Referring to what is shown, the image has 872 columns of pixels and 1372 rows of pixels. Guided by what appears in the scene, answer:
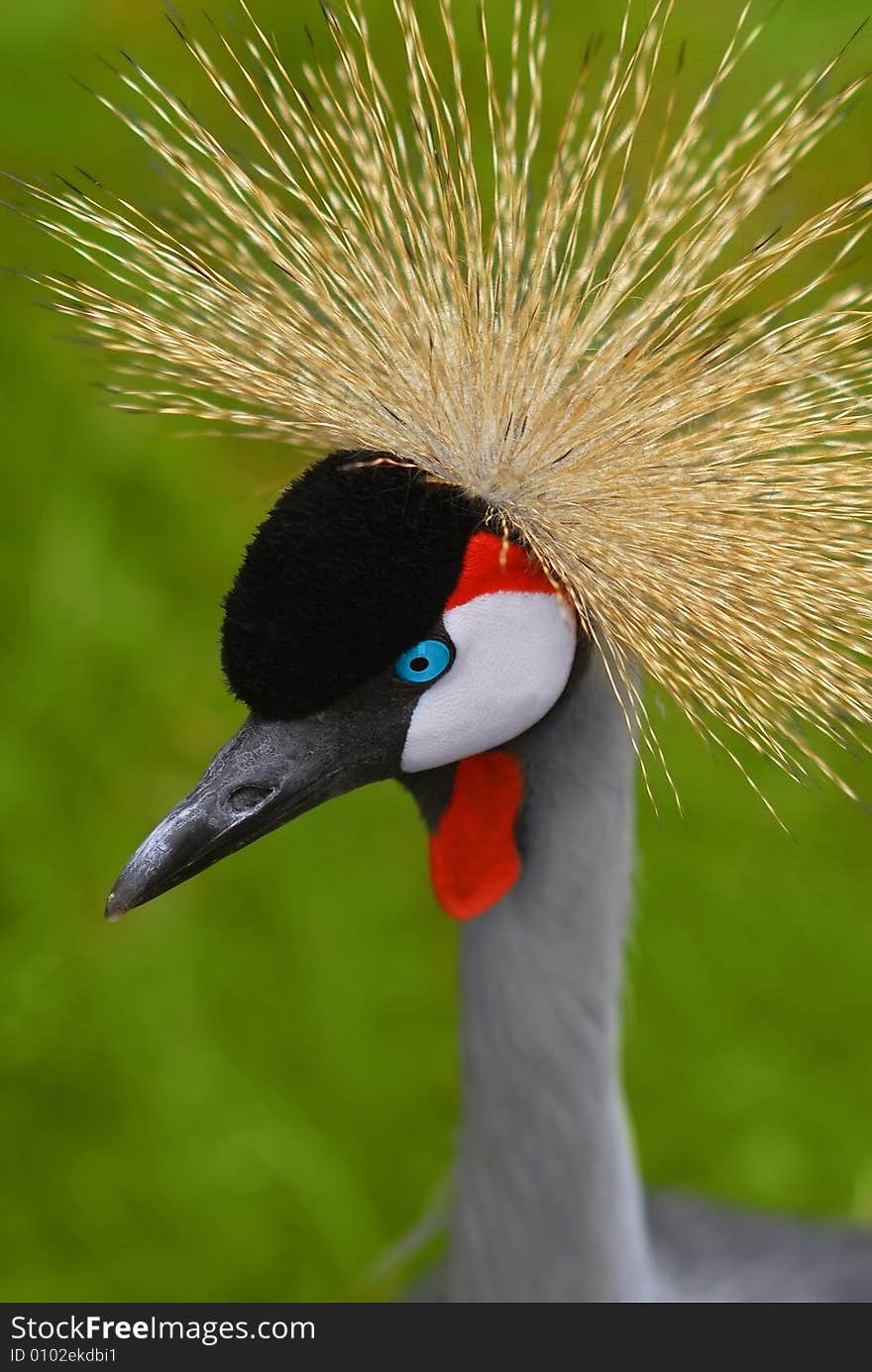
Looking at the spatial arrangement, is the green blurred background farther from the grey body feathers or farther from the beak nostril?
the beak nostril

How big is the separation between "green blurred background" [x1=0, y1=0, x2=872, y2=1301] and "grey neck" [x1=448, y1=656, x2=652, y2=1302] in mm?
507

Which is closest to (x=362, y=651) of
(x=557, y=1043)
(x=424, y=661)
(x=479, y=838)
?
(x=424, y=661)

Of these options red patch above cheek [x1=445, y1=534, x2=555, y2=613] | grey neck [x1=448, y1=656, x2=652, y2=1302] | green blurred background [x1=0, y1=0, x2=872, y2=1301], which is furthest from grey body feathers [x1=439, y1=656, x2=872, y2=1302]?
green blurred background [x1=0, y1=0, x2=872, y2=1301]

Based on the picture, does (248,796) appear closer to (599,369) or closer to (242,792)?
(242,792)

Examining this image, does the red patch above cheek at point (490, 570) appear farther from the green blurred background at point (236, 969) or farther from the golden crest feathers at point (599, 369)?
the green blurred background at point (236, 969)

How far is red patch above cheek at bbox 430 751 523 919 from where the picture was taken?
3.18ft

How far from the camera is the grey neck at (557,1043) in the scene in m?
0.98

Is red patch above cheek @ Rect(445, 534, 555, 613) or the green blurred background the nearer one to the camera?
red patch above cheek @ Rect(445, 534, 555, 613)

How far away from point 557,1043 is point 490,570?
1.33ft

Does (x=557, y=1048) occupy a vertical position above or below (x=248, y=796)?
below

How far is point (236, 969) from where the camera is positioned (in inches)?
74.6

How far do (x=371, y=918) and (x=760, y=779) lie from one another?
1.92 feet

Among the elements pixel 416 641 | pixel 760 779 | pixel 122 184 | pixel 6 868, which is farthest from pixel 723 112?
pixel 416 641

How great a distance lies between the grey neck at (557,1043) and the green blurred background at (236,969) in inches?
20.0
